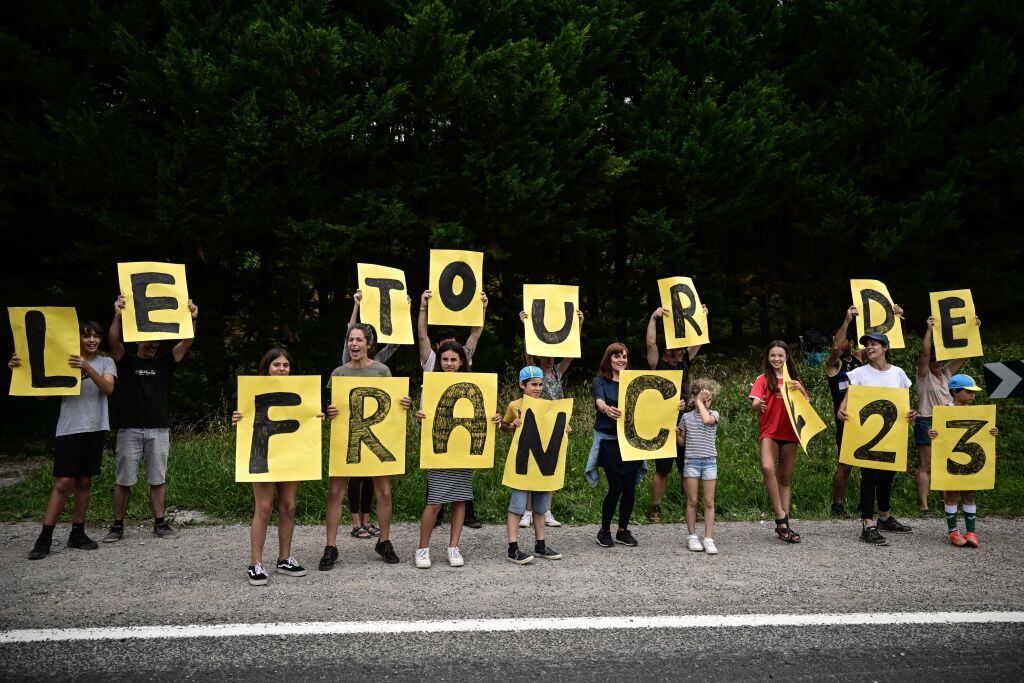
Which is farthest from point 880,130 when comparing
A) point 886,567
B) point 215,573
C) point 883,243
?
point 215,573

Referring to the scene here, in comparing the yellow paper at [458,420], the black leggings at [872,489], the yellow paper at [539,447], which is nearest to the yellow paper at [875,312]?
the black leggings at [872,489]

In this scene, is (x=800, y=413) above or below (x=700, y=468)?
above

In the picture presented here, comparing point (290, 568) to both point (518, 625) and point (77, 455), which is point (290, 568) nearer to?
point (518, 625)

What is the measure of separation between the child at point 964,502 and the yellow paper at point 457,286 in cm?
419

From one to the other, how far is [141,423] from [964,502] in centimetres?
731

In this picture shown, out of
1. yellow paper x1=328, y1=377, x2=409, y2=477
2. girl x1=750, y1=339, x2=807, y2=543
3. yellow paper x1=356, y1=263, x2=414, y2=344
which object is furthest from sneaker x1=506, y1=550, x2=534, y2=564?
girl x1=750, y1=339, x2=807, y2=543

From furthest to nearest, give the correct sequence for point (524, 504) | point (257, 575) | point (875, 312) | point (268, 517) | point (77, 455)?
point (875, 312) → point (77, 455) → point (524, 504) → point (268, 517) → point (257, 575)

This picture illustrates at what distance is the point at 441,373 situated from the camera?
5852 mm

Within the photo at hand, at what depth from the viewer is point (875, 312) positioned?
735cm

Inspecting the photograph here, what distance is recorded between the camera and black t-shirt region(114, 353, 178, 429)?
667cm

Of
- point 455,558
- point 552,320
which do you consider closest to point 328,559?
point 455,558

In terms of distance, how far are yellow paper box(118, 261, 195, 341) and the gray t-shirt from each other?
590 millimetres

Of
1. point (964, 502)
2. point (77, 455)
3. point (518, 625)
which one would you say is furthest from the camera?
point (964, 502)

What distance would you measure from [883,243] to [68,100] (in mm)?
15621
